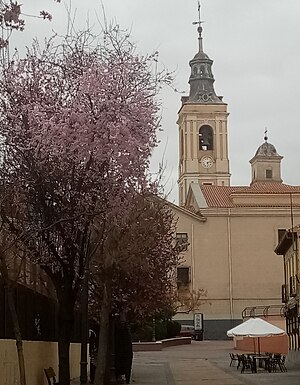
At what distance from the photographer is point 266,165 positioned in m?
98.1

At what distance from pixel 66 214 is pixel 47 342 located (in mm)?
6402

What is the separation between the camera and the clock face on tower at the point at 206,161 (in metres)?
91.8

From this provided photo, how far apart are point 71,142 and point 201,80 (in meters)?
82.6

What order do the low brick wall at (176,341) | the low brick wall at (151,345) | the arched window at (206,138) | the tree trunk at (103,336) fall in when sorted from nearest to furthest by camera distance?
the tree trunk at (103,336)
the low brick wall at (151,345)
the low brick wall at (176,341)
the arched window at (206,138)

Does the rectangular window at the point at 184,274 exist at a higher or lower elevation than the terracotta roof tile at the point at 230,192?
lower

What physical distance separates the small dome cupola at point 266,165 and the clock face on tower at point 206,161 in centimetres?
723

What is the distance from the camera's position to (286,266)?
146 ft

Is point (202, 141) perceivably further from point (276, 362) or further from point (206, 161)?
point (276, 362)

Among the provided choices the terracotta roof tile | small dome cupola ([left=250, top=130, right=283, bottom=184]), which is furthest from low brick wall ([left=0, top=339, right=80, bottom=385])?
small dome cupola ([left=250, top=130, right=283, bottom=184])

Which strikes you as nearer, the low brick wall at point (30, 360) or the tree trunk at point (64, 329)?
the low brick wall at point (30, 360)

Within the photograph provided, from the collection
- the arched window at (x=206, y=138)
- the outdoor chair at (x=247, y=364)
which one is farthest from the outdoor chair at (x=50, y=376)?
the arched window at (x=206, y=138)

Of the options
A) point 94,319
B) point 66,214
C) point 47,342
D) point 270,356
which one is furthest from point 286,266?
point 66,214

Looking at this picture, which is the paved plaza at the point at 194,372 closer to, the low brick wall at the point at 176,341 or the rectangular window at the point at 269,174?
the low brick wall at the point at 176,341

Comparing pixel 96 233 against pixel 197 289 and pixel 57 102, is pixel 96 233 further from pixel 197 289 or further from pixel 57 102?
pixel 197 289
